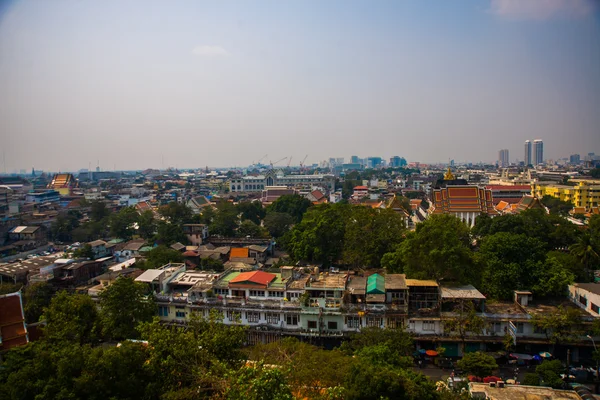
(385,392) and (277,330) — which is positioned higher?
(385,392)

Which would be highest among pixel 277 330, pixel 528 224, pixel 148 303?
pixel 528 224

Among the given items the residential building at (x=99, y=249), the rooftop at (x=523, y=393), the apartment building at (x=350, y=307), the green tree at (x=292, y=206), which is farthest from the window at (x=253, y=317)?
the green tree at (x=292, y=206)

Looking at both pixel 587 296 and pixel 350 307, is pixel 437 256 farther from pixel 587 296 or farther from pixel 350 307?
pixel 587 296

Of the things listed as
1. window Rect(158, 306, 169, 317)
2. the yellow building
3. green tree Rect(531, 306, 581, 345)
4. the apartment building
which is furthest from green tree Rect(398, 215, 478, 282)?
the yellow building

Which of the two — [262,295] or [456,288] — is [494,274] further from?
[262,295]

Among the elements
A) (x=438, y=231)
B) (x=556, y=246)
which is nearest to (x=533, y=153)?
(x=556, y=246)

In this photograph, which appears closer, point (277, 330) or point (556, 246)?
point (277, 330)
